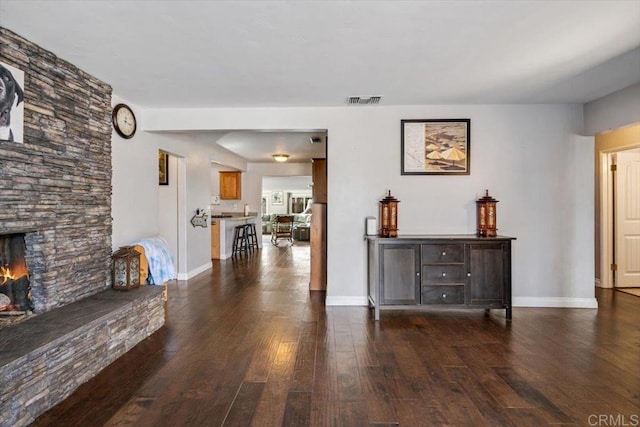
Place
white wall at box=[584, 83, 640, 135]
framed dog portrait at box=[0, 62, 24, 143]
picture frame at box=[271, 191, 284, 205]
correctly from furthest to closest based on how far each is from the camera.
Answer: picture frame at box=[271, 191, 284, 205] < white wall at box=[584, 83, 640, 135] < framed dog portrait at box=[0, 62, 24, 143]

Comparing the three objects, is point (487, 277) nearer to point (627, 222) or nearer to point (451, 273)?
point (451, 273)

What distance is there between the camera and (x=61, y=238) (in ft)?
9.02

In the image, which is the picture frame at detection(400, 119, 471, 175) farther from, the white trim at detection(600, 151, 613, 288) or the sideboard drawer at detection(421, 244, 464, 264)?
the white trim at detection(600, 151, 613, 288)

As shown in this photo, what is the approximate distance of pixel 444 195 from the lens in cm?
409

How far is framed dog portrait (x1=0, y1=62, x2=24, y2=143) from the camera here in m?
2.26

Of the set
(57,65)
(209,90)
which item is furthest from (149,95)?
(57,65)

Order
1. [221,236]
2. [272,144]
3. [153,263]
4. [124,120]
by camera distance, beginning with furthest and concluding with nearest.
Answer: [221,236], [272,144], [124,120], [153,263]

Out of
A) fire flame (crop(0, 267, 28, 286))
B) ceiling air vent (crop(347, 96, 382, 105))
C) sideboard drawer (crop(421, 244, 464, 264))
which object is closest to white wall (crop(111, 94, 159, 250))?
fire flame (crop(0, 267, 28, 286))

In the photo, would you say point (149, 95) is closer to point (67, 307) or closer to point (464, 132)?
point (67, 307)

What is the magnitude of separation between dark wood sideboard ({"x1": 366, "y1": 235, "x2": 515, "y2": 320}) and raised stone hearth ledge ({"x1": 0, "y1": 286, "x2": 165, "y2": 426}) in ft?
7.45

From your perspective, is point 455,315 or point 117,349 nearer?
point 117,349

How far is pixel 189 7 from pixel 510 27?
6.58 ft

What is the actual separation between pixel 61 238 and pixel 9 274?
0.39 m

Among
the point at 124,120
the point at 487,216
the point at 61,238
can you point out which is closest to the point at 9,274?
the point at 61,238
